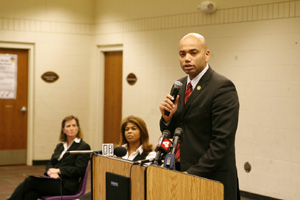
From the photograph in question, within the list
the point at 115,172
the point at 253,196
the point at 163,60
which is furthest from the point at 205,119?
the point at 163,60

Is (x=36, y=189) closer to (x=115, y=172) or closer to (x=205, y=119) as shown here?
(x=115, y=172)

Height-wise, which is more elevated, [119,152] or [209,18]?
[209,18]

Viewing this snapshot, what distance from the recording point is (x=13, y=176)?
651 centimetres

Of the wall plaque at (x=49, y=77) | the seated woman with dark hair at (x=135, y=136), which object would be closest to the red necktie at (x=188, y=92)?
the seated woman with dark hair at (x=135, y=136)

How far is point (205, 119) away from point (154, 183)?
1.39 feet

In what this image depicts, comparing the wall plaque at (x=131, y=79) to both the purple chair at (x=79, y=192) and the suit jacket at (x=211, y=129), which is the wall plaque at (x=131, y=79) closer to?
the purple chair at (x=79, y=192)

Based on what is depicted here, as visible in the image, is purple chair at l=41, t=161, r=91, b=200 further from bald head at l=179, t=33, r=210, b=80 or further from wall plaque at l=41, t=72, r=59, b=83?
wall plaque at l=41, t=72, r=59, b=83

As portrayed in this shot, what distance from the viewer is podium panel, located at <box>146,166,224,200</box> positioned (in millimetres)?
1795

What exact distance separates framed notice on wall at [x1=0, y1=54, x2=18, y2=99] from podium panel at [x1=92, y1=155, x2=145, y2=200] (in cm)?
517

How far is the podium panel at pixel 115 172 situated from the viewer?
2.14m

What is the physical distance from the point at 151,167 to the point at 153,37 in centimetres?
482

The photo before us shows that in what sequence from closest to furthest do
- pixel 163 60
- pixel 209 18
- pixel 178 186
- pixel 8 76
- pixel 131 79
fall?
pixel 178 186, pixel 209 18, pixel 163 60, pixel 131 79, pixel 8 76

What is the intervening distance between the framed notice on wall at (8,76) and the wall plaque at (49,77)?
478 mm

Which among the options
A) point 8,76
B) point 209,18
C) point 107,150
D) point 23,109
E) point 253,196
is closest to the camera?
point 107,150
